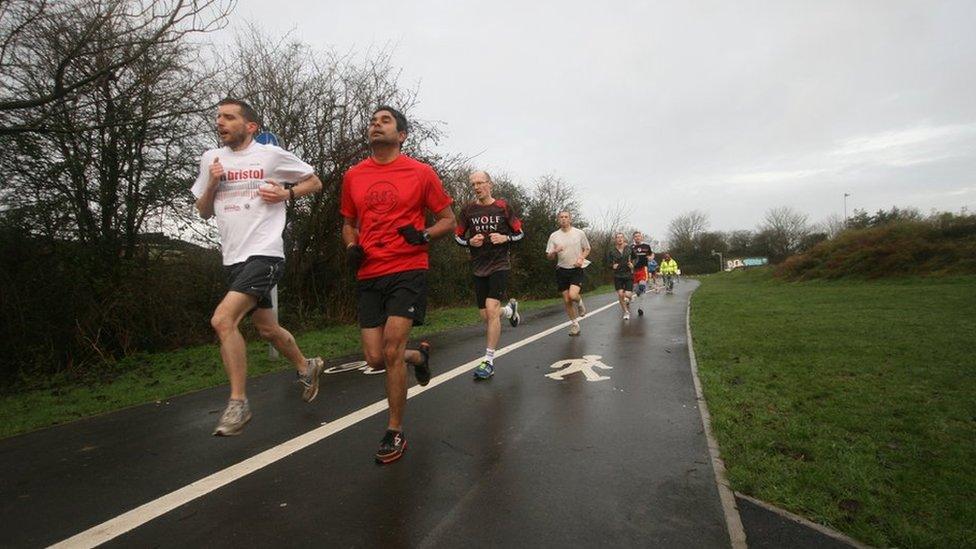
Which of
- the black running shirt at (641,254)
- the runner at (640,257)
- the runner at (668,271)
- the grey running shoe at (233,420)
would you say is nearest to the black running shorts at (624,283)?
the runner at (640,257)

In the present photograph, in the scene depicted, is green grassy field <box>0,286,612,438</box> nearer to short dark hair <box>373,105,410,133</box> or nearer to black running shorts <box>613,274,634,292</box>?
short dark hair <box>373,105,410,133</box>

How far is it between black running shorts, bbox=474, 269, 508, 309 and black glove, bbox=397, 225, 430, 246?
8.68 feet

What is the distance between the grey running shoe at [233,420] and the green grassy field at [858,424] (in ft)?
9.45

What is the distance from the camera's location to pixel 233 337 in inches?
134

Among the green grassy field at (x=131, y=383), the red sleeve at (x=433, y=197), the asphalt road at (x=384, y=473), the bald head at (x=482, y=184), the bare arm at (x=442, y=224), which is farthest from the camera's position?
the bald head at (x=482, y=184)

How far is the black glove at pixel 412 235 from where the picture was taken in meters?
3.35

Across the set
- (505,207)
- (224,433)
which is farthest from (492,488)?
(505,207)

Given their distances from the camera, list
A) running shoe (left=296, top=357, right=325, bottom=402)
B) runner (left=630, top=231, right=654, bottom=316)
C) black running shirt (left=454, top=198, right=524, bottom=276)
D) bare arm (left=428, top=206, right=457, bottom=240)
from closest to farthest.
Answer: bare arm (left=428, top=206, right=457, bottom=240)
running shoe (left=296, top=357, right=325, bottom=402)
black running shirt (left=454, top=198, right=524, bottom=276)
runner (left=630, top=231, right=654, bottom=316)

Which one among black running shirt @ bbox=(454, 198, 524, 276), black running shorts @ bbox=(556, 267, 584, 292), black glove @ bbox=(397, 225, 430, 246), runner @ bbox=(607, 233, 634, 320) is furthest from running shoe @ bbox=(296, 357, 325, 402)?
runner @ bbox=(607, 233, 634, 320)

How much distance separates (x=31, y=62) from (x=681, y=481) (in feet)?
30.9

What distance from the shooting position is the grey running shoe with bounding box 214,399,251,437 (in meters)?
3.14

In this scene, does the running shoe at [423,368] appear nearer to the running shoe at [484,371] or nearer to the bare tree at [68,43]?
the running shoe at [484,371]

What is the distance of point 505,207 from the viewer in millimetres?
6215

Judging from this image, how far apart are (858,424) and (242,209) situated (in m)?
4.60
